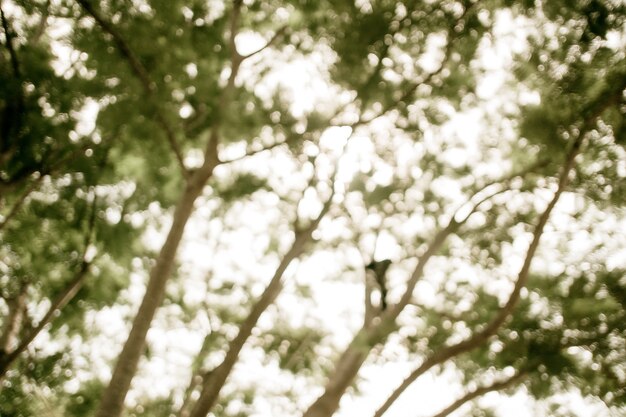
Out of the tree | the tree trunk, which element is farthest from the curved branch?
the tree trunk

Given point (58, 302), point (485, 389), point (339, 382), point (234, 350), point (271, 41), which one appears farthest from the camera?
point (339, 382)

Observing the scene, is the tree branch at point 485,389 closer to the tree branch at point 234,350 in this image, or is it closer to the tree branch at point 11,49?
the tree branch at point 234,350

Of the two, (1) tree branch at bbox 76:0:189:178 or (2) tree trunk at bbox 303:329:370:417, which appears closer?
(1) tree branch at bbox 76:0:189:178

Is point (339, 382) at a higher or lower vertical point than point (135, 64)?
lower

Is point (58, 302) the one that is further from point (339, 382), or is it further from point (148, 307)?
point (339, 382)

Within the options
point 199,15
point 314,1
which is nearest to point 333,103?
point 314,1

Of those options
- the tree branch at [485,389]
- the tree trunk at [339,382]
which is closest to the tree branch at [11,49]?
the tree trunk at [339,382]

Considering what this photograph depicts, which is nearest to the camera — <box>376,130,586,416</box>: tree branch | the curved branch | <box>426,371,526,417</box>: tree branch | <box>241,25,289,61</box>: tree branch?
<box>376,130,586,416</box>: tree branch

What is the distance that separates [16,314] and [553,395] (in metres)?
4.54

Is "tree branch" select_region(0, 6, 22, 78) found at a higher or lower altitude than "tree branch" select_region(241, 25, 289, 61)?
lower

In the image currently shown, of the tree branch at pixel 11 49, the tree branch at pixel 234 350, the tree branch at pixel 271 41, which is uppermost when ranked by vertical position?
the tree branch at pixel 271 41

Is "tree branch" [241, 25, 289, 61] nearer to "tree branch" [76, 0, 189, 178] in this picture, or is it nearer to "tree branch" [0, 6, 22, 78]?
"tree branch" [76, 0, 189, 178]

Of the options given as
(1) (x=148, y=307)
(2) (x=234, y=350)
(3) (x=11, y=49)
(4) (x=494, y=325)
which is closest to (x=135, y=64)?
(3) (x=11, y=49)

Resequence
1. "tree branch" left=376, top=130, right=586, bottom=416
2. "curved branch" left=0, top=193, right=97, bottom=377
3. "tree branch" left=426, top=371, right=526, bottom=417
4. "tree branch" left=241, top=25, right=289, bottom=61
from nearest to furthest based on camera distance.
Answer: "tree branch" left=376, top=130, right=586, bottom=416 < "tree branch" left=426, top=371, right=526, bottom=417 < "curved branch" left=0, top=193, right=97, bottom=377 < "tree branch" left=241, top=25, right=289, bottom=61
